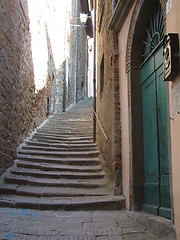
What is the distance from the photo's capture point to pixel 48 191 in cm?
484

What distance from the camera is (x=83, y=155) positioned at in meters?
6.78

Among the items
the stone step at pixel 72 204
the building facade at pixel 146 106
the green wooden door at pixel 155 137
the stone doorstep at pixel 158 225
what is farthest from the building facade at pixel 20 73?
the stone doorstep at pixel 158 225

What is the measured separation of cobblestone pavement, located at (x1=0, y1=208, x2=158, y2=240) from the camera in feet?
9.91

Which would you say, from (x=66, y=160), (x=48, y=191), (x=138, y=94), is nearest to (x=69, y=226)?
(x=48, y=191)

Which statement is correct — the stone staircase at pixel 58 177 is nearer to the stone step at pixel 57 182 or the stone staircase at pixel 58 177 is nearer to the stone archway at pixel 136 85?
the stone step at pixel 57 182

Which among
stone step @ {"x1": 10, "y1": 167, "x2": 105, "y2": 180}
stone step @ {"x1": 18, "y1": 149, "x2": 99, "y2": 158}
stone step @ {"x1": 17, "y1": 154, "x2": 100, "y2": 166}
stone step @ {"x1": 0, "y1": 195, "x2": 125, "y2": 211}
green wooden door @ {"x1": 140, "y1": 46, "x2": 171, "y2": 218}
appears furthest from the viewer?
stone step @ {"x1": 18, "y1": 149, "x2": 99, "y2": 158}

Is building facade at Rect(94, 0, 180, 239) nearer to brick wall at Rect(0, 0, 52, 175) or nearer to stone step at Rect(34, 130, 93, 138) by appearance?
brick wall at Rect(0, 0, 52, 175)

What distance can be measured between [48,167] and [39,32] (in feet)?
17.8

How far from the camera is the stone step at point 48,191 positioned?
15.6 ft

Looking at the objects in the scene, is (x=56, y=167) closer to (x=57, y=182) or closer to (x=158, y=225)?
(x=57, y=182)

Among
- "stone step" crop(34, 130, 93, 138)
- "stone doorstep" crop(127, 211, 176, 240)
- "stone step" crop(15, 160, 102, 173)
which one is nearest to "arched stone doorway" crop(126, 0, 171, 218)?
"stone doorstep" crop(127, 211, 176, 240)

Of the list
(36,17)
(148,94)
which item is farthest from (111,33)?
(36,17)

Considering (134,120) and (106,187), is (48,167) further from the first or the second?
(134,120)

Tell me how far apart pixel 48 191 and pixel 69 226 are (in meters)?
1.52
